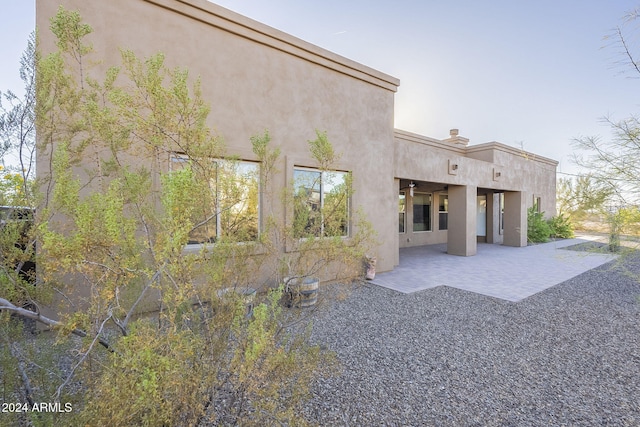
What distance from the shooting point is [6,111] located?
12.2ft

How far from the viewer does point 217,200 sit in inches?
128

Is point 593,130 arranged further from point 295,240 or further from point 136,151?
point 136,151

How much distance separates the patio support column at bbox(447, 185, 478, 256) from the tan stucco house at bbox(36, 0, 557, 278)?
45 millimetres

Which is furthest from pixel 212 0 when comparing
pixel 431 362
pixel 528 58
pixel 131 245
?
pixel 528 58

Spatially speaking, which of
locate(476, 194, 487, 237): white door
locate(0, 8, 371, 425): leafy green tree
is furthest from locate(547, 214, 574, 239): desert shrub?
locate(0, 8, 371, 425): leafy green tree

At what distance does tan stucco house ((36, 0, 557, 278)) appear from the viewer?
19.1 feet

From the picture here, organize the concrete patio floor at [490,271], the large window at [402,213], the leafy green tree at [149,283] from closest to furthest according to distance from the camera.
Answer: the leafy green tree at [149,283], the concrete patio floor at [490,271], the large window at [402,213]

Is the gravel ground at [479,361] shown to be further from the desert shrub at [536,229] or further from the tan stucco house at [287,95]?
the desert shrub at [536,229]

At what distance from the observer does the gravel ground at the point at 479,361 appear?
331 centimetres

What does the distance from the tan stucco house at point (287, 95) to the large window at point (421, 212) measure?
3358mm

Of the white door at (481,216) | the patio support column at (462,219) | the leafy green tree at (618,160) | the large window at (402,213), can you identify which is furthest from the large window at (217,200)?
the white door at (481,216)

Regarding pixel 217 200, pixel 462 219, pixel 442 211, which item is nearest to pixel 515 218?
pixel 442 211

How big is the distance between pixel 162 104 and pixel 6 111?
273cm

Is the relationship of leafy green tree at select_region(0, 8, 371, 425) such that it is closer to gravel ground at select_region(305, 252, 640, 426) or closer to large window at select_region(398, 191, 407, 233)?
gravel ground at select_region(305, 252, 640, 426)
